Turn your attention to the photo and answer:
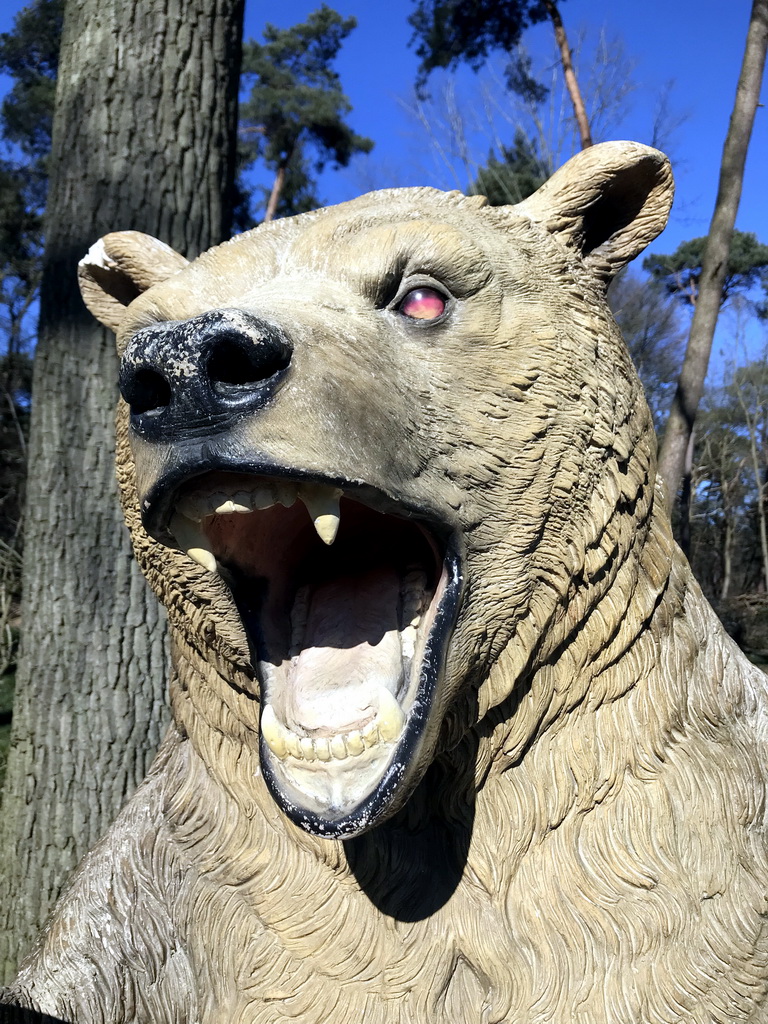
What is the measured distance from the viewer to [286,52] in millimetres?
21828

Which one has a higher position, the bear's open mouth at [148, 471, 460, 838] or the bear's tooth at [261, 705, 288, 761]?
the bear's open mouth at [148, 471, 460, 838]

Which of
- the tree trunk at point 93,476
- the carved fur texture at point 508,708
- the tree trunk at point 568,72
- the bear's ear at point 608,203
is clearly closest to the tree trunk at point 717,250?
the tree trunk at point 93,476

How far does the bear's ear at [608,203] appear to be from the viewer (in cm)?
173

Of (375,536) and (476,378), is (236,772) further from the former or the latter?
(476,378)

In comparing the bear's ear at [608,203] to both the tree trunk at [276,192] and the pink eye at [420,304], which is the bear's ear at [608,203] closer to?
the pink eye at [420,304]

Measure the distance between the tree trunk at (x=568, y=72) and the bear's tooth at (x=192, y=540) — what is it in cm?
1148

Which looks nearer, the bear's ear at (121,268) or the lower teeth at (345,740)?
the lower teeth at (345,740)

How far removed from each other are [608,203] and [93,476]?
2.55 m

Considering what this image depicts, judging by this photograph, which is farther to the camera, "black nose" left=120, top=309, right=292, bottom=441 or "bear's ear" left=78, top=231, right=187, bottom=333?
"bear's ear" left=78, top=231, right=187, bottom=333

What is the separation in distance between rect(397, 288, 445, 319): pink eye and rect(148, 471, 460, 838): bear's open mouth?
0.36m

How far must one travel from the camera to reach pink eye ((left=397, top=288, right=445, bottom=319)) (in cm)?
158

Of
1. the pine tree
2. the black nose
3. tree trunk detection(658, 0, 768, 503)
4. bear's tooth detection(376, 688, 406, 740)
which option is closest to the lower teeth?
bear's tooth detection(376, 688, 406, 740)

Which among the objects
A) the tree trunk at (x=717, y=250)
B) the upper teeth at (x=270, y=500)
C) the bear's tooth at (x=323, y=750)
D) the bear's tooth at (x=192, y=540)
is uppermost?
the tree trunk at (x=717, y=250)

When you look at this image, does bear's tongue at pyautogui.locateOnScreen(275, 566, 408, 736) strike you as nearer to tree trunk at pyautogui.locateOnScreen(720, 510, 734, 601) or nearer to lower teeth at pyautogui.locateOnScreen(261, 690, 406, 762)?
lower teeth at pyautogui.locateOnScreen(261, 690, 406, 762)
